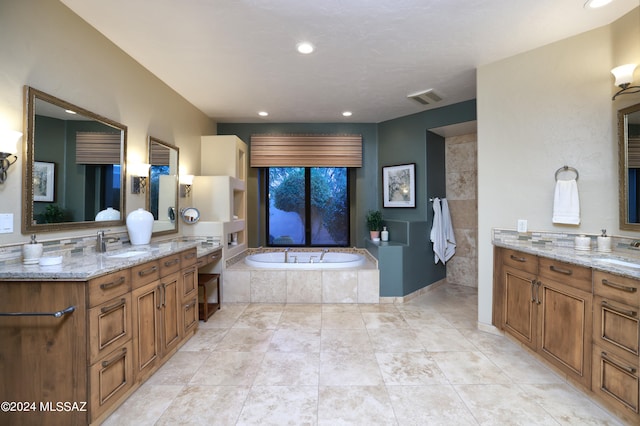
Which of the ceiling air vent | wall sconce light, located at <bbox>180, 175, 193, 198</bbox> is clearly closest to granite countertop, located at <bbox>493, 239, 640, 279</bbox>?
the ceiling air vent

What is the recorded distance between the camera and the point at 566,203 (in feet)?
7.57

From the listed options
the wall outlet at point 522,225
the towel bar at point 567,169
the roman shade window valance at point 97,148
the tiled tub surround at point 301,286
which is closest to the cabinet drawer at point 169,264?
the roman shade window valance at point 97,148

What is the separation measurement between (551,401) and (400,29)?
269cm

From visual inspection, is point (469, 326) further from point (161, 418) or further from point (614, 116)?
point (161, 418)

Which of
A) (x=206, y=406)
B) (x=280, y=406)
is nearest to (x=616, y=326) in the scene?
(x=280, y=406)

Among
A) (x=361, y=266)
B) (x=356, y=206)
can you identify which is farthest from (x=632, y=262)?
(x=356, y=206)

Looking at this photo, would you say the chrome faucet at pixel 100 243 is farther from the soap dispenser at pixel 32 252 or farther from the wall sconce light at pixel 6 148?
the wall sconce light at pixel 6 148

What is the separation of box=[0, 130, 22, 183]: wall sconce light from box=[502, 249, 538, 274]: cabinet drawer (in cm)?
341

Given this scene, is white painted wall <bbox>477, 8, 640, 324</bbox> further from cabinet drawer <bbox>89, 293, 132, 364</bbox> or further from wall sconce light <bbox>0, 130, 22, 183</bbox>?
wall sconce light <bbox>0, 130, 22, 183</bbox>

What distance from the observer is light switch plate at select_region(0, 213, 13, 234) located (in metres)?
1.57

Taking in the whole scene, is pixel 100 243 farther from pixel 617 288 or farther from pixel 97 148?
pixel 617 288

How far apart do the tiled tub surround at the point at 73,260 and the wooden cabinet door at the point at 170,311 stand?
0.23 meters

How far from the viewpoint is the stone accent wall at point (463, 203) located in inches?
168

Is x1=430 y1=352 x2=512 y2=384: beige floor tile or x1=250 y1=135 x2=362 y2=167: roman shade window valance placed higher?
x1=250 y1=135 x2=362 y2=167: roman shade window valance
